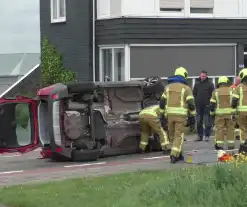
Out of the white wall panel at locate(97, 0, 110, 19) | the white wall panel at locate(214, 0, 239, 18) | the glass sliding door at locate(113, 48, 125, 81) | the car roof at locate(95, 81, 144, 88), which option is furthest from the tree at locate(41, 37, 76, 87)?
the car roof at locate(95, 81, 144, 88)

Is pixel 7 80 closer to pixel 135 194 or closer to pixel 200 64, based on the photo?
pixel 200 64

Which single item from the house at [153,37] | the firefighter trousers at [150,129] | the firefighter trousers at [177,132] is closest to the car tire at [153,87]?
the firefighter trousers at [150,129]

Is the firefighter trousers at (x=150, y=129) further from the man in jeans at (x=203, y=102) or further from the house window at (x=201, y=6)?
the house window at (x=201, y=6)

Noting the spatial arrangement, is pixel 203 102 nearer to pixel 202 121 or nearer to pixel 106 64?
pixel 202 121

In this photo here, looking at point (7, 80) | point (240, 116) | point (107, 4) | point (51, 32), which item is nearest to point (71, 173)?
point (240, 116)

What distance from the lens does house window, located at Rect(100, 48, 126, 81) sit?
2147cm

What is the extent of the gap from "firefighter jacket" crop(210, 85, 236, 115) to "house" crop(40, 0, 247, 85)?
21.7ft

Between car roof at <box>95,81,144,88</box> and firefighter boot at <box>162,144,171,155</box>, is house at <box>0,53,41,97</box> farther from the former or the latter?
firefighter boot at <box>162,144,171,155</box>

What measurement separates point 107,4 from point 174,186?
46.5ft

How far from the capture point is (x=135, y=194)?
27.5ft

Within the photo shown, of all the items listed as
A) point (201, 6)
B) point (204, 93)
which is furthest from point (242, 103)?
point (201, 6)

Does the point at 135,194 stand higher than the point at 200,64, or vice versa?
the point at 200,64

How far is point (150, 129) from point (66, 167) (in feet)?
8.03

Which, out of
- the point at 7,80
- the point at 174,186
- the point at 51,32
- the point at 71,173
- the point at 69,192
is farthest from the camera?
the point at 7,80
